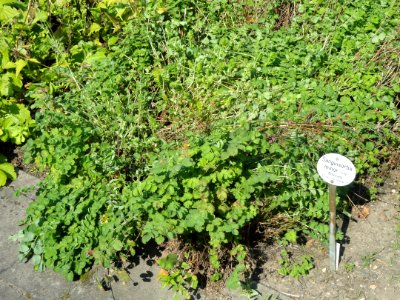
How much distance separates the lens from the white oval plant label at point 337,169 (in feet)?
10.4

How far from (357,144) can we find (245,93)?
1052 mm

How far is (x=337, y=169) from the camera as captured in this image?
126 inches

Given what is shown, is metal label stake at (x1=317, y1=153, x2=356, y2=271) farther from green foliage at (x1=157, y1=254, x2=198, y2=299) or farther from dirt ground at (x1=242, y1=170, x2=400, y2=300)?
green foliage at (x1=157, y1=254, x2=198, y2=299)

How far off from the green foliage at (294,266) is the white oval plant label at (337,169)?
0.75 metres

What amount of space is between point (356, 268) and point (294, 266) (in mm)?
449

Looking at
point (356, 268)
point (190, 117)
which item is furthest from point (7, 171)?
point (356, 268)

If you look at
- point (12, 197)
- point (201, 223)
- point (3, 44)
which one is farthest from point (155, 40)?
point (201, 223)

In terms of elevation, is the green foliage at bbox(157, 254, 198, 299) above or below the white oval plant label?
below

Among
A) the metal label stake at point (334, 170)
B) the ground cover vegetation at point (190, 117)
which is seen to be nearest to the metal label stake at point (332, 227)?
the metal label stake at point (334, 170)

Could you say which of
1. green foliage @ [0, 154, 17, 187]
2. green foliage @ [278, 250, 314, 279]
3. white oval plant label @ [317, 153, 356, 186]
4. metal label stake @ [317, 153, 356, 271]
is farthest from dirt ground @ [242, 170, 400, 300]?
green foliage @ [0, 154, 17, 187]

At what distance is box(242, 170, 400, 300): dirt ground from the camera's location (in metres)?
3.58

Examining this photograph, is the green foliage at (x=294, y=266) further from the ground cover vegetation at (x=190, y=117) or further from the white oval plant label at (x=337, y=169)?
the white oval plant label at (x=337, y=169)

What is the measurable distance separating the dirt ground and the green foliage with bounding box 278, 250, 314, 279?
38mm

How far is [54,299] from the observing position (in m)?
3.54
